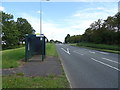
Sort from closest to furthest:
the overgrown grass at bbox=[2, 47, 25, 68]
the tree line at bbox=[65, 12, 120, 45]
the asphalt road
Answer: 1. the asphalt road
2. the overgrown grass at bbox=[2, 47, 25, 68]
3. the tree line at bbox=[65, 12, 120, 45]

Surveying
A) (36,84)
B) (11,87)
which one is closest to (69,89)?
(36,84)

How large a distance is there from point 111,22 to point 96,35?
7142mm

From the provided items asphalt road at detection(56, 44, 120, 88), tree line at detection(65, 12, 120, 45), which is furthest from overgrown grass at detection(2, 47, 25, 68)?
tree line at detection(65, 12, 120, 45)

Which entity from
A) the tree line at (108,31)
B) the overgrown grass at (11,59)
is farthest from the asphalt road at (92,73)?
the tree line at (108,31)

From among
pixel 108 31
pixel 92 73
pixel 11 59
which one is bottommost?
pixel 92 73

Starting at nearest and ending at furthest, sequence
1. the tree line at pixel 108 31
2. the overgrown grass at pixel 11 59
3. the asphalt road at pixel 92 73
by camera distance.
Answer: the asphalt road at pixel 92 73
the overgrown grass at pixel 11 59
the tree line at pixel 108 31

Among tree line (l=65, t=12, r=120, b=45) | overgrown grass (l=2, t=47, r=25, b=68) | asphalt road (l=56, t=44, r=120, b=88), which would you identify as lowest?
asphalt road (l=56, t=44, r=120, b=88)

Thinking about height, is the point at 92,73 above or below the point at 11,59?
below

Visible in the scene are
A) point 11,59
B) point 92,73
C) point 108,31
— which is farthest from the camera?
point 108,31

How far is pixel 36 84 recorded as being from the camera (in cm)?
711

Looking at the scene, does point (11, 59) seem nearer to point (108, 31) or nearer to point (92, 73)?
point (92, 73)

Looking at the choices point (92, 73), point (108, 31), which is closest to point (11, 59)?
point (92, 73)

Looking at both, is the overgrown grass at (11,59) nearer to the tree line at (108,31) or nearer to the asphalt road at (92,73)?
the asphalt road at (92,73)

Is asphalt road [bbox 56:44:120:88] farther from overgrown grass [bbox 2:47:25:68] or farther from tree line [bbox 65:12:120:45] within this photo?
tree line [bbox 65:12:120:45]
